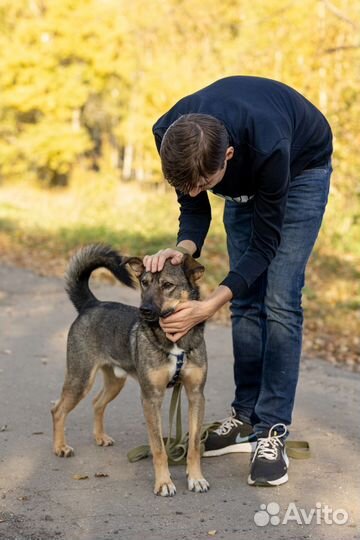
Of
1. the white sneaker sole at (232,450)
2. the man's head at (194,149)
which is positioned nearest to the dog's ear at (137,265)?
the man's head at (194,149)

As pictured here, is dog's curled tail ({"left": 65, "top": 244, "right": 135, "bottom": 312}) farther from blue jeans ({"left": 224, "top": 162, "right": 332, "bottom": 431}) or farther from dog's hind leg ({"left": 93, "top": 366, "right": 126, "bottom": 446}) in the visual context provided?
blue jeans ({"left": 224, "top": 162, "right": 332, "bottom": 431})

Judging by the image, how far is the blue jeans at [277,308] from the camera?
4102 mm

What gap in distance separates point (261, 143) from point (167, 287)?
0.93 metres

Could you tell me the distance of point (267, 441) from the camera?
13.8ft

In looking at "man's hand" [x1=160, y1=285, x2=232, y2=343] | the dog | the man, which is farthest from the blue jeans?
"man's hand" [x1=160, y1=285, x2=232, y2=343]

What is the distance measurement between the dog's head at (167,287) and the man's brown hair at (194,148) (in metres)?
0.69

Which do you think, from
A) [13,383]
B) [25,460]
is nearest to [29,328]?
[13,383]

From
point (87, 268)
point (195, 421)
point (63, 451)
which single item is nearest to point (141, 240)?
point (87, 268)

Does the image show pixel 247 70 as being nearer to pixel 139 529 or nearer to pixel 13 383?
pixel 13 383

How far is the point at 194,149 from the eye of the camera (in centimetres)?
330

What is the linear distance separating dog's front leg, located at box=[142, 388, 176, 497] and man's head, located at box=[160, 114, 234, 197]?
1.32 meters

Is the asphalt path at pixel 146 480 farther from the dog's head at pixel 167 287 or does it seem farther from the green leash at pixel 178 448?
the dog's head at pixel 167 287

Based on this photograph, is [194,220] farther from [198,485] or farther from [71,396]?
[198,485]

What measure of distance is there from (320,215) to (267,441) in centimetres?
133
